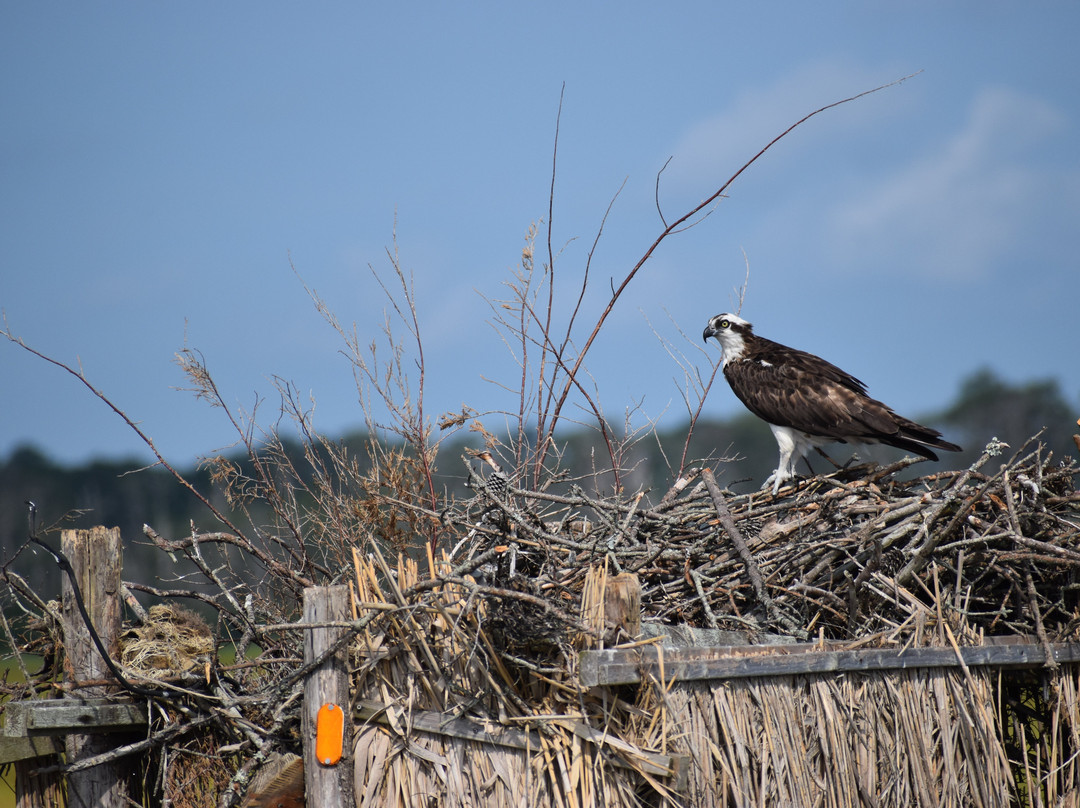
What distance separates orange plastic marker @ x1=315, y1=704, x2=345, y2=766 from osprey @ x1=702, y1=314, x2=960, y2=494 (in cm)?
313

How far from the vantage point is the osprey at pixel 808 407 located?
714 centimetres

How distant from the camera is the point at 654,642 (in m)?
4.36

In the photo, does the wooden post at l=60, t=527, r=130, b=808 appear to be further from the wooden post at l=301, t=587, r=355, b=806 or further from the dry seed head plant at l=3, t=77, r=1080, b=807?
the wooden post at l=301, t=587, r=355, b=806

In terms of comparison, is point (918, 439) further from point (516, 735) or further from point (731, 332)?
point (516, 735)

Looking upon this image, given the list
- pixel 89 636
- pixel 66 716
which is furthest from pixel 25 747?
pixel 89 636

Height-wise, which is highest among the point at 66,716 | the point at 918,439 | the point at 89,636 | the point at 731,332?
the point at 731,332

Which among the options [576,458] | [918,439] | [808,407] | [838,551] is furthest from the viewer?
[576,458]

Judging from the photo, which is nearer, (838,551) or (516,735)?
(516,735)

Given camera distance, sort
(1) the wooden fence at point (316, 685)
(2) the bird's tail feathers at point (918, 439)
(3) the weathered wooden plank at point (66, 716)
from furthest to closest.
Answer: (2) the bird's tail feathers at point (918, 439), (3) the weathered wooden plank at point (66, 716), (1) the wooden fence at point (316, 685)

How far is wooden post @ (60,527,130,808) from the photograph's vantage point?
576 centimetres

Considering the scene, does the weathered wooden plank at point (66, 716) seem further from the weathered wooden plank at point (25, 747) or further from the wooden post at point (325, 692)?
the wooden post at point (325, 692)

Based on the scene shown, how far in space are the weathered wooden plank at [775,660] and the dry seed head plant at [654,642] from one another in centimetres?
8

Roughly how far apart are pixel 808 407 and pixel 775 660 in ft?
10.1

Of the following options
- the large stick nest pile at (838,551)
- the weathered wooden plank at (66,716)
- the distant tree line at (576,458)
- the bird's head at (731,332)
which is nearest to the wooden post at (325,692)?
the large stick nest pile at (838,551)
